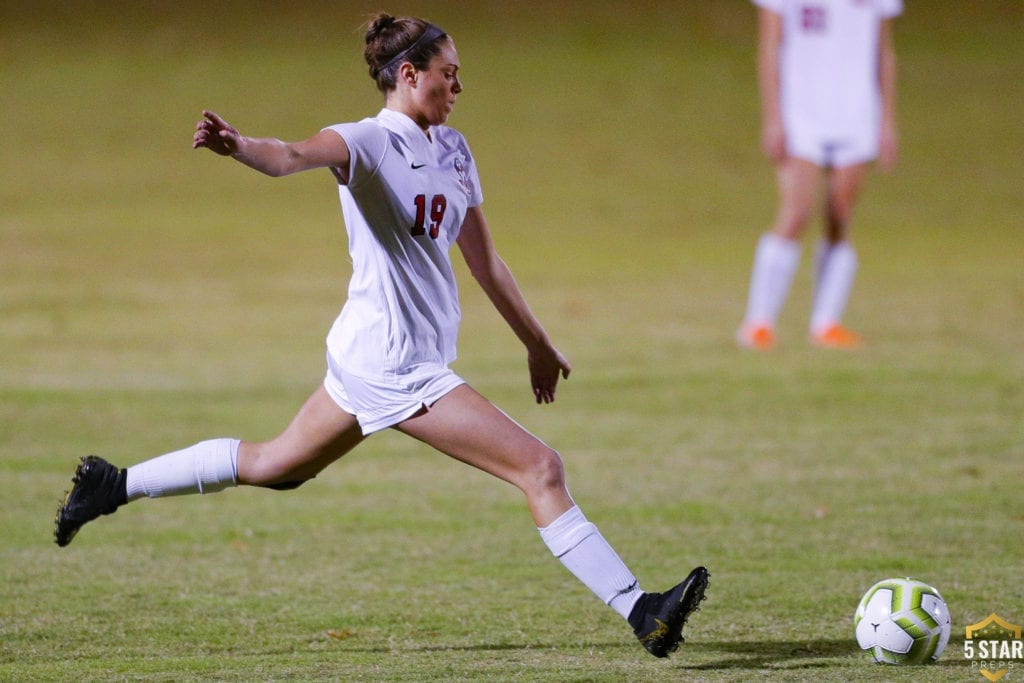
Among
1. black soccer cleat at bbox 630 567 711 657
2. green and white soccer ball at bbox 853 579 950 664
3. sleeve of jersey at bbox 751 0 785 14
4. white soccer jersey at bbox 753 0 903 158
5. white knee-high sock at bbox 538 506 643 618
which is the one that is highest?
sleeve of jersey at bbox 751 0 785 14

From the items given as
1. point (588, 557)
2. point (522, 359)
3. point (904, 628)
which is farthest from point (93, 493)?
point (522, 359)

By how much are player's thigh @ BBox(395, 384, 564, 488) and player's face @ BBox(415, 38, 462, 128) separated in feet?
2.78

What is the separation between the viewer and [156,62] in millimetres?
25141

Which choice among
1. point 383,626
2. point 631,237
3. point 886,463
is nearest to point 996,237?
point 631,237

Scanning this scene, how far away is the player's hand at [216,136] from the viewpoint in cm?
409

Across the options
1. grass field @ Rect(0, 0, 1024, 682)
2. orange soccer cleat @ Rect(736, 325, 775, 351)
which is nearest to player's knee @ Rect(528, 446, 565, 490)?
grass field @ Rect(0, 0, 1024, 682)

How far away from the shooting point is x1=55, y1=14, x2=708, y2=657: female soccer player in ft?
14.9

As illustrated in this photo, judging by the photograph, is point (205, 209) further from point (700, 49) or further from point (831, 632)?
point (831, 632)

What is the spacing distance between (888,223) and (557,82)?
23.2 feet

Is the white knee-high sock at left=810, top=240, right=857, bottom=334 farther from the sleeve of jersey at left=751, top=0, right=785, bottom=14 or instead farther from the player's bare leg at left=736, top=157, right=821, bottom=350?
the sleeve of jersey at left=751, top=0, right=785, bottom=14

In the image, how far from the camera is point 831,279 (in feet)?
37.6

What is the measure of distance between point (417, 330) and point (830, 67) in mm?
7445

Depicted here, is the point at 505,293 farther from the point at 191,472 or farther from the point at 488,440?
the point at 191,472

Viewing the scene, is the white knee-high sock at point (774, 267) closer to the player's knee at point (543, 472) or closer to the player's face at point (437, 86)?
the player's face at point (437, 86)
